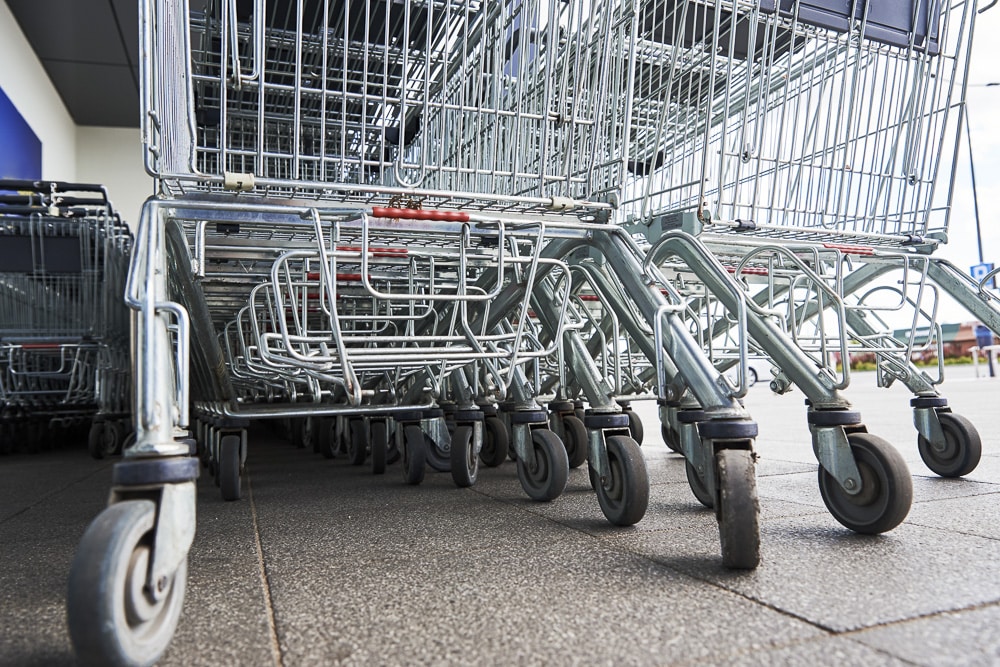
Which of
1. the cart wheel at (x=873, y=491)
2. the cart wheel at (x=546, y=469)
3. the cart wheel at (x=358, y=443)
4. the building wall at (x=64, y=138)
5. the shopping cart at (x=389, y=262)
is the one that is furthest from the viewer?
the building wall at (x=64, y=138)

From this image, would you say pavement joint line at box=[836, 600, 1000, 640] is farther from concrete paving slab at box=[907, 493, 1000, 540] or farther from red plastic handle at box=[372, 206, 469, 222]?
red plastic handle at box=[372, 206, 469, 222]

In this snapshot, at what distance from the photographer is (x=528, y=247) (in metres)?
3.13

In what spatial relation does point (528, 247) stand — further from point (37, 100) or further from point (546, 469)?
point (37, 100)

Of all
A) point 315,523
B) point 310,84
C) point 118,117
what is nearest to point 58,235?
point 310,84

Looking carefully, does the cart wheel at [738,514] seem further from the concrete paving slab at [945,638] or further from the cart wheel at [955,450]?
the cart wheel at [955,450]

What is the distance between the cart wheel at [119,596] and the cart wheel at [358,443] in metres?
2.48

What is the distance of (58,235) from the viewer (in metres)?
4.91

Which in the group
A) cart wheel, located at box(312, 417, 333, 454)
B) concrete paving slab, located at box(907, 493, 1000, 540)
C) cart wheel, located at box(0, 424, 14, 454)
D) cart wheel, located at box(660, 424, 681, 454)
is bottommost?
cart wheel, located at box(0, 424, 14, 454)

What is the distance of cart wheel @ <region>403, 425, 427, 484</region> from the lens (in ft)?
9.92

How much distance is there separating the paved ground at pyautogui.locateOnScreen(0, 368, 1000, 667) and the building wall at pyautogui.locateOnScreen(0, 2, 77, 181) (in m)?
5.99

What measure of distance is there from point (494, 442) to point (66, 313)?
12.3ft

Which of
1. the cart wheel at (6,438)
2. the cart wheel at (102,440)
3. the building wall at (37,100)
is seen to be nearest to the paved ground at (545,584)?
the cart wheel at (102,440)

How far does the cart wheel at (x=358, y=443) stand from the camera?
12.3 ft

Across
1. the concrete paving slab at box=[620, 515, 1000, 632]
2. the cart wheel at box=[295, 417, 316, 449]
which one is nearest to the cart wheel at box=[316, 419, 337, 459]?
the cart wheel at box=[295, 417, 316, 449]
